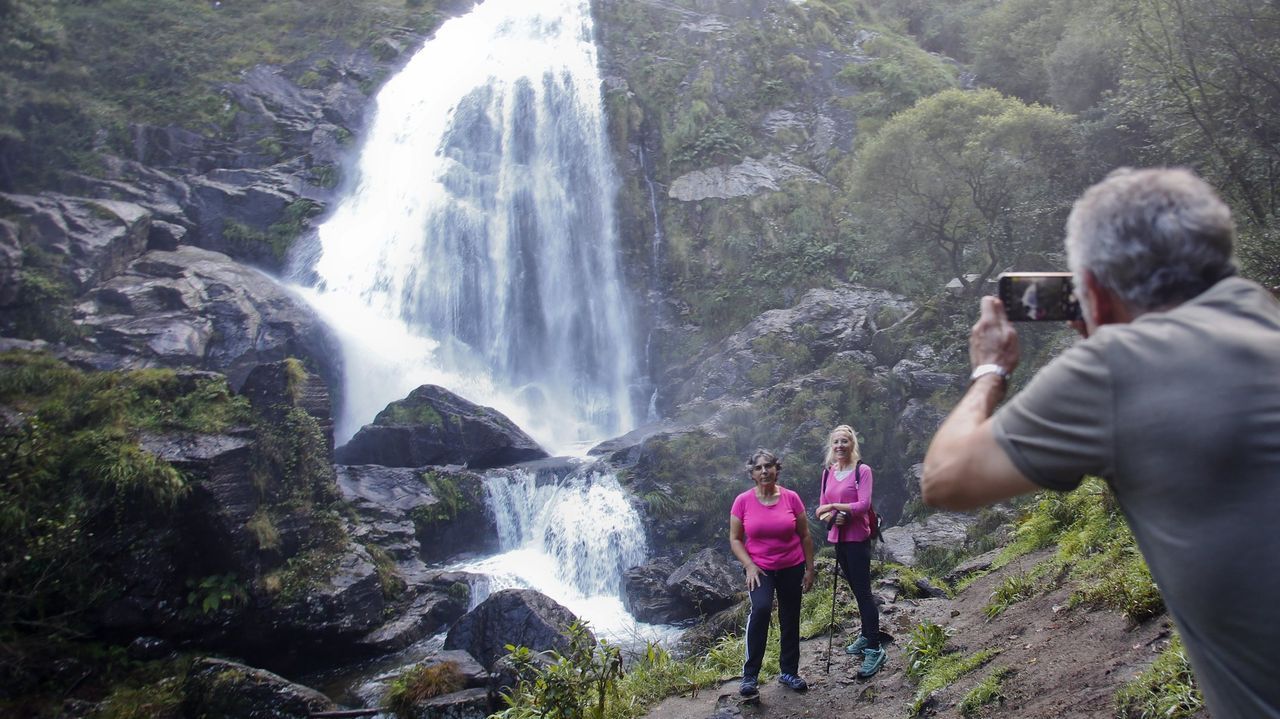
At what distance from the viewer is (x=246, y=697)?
8812 mm

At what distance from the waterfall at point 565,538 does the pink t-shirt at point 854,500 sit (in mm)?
8470

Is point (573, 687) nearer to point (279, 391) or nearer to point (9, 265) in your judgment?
point (279, 391)

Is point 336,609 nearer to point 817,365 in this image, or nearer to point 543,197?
point 817,365

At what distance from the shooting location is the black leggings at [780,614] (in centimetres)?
541

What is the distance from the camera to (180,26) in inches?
1114

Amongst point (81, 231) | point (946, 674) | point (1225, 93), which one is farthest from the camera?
point (81, 231)

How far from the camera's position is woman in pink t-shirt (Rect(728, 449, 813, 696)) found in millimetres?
5375

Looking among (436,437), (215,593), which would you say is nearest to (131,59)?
(436,437)

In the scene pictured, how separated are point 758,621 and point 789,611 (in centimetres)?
23

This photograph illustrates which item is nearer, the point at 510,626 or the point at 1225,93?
the point at 510,626

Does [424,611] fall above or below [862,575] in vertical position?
below

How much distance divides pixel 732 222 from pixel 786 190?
83.7 inches

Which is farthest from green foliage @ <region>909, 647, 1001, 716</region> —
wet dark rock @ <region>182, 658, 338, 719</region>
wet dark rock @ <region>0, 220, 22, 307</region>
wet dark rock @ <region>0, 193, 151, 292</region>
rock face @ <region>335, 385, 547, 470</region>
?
wet dark rock @ <region>0, 193, 151, 292</region>

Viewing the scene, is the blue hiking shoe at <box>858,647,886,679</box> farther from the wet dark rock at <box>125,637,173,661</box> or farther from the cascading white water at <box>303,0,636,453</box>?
the cascading white water at <box>303,0,636,453</box>
